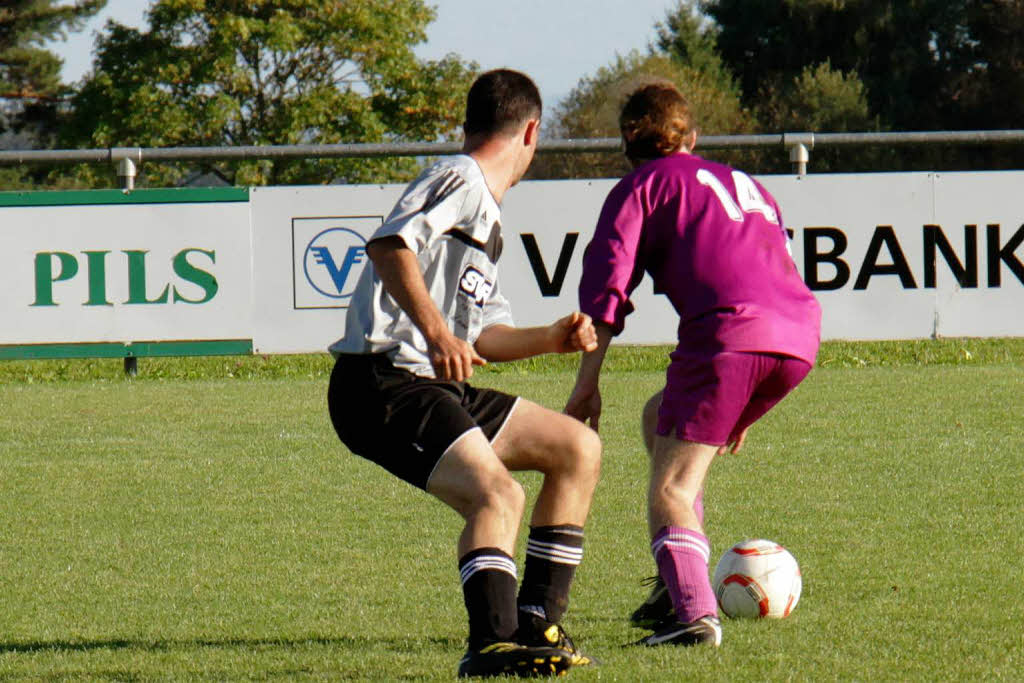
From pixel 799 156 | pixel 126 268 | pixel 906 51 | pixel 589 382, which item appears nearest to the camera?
pixel 589 382

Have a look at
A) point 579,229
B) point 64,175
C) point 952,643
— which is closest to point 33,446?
point 579,229

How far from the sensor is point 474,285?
3.93 m

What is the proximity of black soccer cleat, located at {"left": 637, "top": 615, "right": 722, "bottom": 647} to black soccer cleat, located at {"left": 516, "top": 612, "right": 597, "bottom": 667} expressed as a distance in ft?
0.77

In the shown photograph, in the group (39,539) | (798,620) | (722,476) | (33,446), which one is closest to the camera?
(798,620)

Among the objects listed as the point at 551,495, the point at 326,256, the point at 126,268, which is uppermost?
the point at 551,495

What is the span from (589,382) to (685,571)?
0.59 metres

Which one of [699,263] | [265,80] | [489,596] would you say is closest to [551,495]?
[489,596]

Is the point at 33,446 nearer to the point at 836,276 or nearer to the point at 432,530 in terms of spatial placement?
the point at 432,530

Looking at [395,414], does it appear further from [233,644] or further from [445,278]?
[233,644]

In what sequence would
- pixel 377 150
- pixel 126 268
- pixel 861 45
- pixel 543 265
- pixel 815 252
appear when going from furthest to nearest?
1. pixel 861 45
2. pixel 377 150
3. pixel 815 252
4. pixel 543 265
5. pixel 126 268

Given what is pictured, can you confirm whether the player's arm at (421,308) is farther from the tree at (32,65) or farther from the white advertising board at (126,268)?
the tree at (32,65)

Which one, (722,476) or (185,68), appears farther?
(185,68)

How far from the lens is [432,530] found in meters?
6.14

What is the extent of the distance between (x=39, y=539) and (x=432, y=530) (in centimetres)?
159
